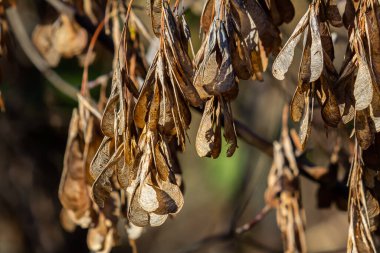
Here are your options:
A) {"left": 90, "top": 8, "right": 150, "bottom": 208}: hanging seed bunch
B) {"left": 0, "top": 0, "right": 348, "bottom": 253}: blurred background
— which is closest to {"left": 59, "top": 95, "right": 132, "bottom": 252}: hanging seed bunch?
{"left": 90, "top": 8, "right": 150, "bottom": 208}: hanging seed bunch

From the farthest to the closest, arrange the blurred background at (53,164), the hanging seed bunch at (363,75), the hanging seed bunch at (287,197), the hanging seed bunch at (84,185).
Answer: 1. the blurred background at (53,164)
2. the hanging seed bunch at (287,197)
3. the hanging seed bunch at (84,185)
4. the hanging seed bunch at (363,75)

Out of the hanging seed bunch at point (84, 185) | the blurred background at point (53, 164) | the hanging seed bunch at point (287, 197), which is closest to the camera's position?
the hanging seed bunch at point (84, 185)

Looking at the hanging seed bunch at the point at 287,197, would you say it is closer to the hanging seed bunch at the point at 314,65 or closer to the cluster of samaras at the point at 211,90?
the cluster of samaras at the point at 211,90

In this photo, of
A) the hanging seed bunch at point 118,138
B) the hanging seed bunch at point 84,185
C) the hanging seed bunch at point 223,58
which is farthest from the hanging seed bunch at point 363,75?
the hanging seed bunch at point 84,185

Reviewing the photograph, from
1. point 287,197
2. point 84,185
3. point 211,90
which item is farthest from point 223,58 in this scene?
point 287,197

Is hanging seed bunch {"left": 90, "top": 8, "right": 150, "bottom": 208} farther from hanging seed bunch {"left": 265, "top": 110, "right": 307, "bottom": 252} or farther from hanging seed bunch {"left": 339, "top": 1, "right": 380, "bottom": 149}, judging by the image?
hanging seed bunch {"left": 265, "top": 110, "right": 307, "bottom": 252}

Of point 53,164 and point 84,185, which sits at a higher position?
point 84,185

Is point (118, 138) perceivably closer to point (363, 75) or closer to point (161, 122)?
point (161, 122)
